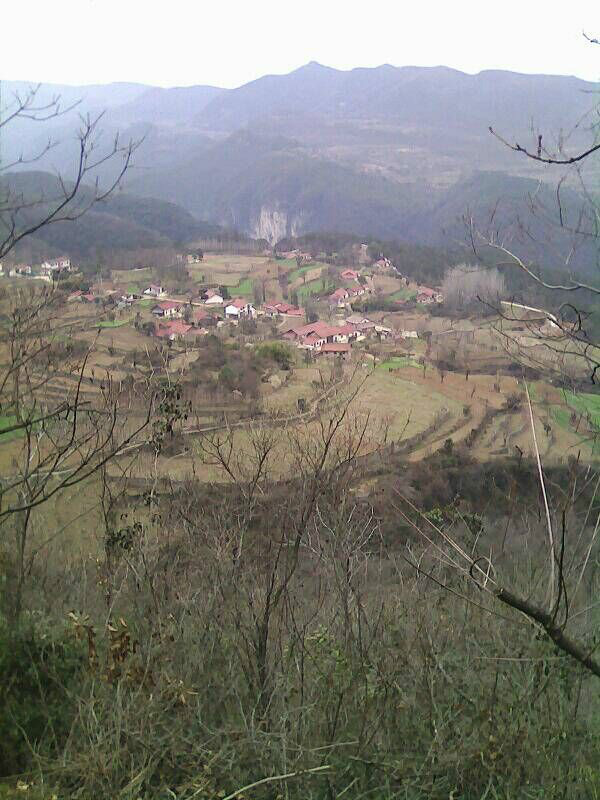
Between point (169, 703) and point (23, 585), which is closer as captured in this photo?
point (169, 703)

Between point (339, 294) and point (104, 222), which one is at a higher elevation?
point (104, 222)

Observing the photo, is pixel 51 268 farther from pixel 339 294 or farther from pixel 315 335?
pixel 339 294

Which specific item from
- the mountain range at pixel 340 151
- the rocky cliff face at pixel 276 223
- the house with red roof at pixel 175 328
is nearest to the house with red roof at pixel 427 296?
the mountain range at pixel 340 151

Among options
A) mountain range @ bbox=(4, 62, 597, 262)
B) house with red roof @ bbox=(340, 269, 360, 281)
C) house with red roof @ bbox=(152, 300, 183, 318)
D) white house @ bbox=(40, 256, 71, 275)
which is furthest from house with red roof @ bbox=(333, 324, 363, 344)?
white house @ bbox=(40, 256, 71, 275)

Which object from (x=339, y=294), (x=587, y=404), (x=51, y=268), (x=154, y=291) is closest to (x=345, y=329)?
(x=154, y=291)

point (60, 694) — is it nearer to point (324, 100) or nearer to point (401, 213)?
point (401, 213)

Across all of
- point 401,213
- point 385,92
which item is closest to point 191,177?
point 401,213
